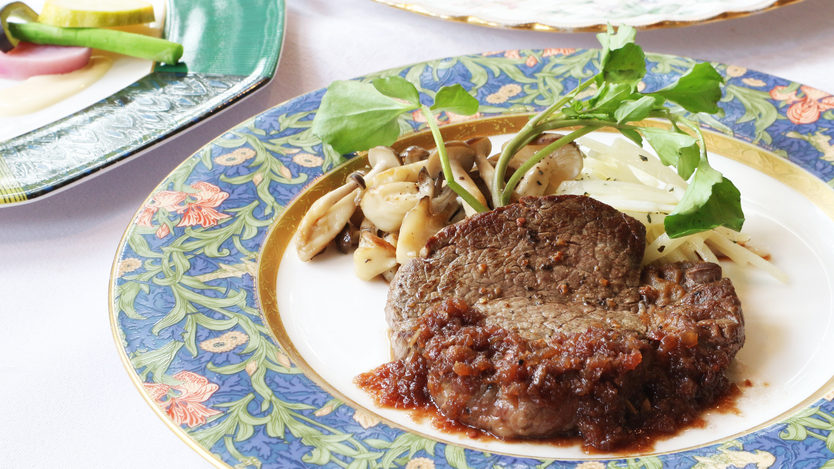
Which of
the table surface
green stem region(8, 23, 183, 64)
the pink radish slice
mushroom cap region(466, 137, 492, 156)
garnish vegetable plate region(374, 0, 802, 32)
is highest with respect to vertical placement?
garnish vegetable plate region(374, 0, 802, 32)

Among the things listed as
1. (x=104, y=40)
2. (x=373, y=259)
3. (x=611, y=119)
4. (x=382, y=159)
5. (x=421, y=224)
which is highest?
(x=611, y=119)

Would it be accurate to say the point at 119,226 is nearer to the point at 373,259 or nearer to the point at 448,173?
the point at 373,259

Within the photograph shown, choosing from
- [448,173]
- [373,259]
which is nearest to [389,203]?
[373,259]

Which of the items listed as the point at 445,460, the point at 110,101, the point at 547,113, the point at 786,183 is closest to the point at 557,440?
the point at 445,460

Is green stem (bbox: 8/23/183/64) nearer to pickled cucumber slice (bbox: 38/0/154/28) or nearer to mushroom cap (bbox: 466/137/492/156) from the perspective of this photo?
pickled cucumber slice (bbox: 38/0/154/28)

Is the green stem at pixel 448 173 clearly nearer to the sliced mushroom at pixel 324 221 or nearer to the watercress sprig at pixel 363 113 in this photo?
the watercress sprig at pixel 363 113

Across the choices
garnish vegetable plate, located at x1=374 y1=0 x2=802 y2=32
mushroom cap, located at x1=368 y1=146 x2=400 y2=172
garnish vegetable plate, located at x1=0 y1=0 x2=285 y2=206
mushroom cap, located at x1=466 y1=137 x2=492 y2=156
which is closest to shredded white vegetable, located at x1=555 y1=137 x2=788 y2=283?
mushroom cap, located at x1=466 y1=137 x2=492 y2=156
